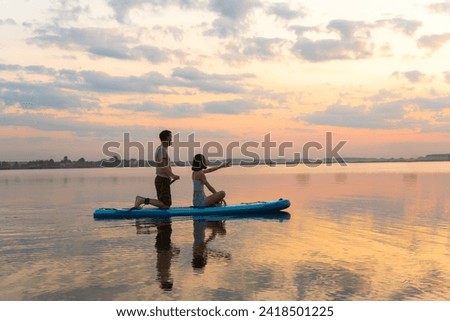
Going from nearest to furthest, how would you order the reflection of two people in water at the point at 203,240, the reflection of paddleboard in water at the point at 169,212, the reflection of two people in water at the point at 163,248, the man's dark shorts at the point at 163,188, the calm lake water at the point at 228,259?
the calm lake water at the point at 228,259, the reflection of two people in water at the point at 163,248, the reflection of two people in water at the point at 203,240, the man's dark shorts at the point at 163,188, the reflection of paddleboard in water at the point at 169,212

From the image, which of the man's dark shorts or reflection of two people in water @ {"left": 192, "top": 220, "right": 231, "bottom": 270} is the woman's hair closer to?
the man's dark shorts

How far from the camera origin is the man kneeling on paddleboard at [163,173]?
570 inches

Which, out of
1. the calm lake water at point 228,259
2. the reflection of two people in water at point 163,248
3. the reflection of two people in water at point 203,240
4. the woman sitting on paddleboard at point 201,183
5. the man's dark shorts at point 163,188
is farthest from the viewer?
the woman sitting on paddleboard at point 201,183

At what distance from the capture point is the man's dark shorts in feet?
50.4

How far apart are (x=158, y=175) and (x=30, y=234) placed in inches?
175

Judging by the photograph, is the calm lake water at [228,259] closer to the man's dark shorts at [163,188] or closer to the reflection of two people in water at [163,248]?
the reflection of two people in water at [163,248]

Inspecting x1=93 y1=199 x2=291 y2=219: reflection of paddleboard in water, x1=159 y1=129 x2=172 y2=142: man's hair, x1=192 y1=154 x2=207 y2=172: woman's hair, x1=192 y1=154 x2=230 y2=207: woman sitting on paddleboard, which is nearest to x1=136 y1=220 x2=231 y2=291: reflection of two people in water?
x1=93 y1=199 x2=291 y2=219: reflection of paddleboard in water

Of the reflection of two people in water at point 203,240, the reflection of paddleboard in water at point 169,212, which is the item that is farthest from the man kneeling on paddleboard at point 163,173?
the reflection of two people in water at point 203,240

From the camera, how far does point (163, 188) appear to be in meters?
15.6

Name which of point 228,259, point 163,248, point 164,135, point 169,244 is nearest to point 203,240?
point 169,244

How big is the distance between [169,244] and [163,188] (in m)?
4.99
